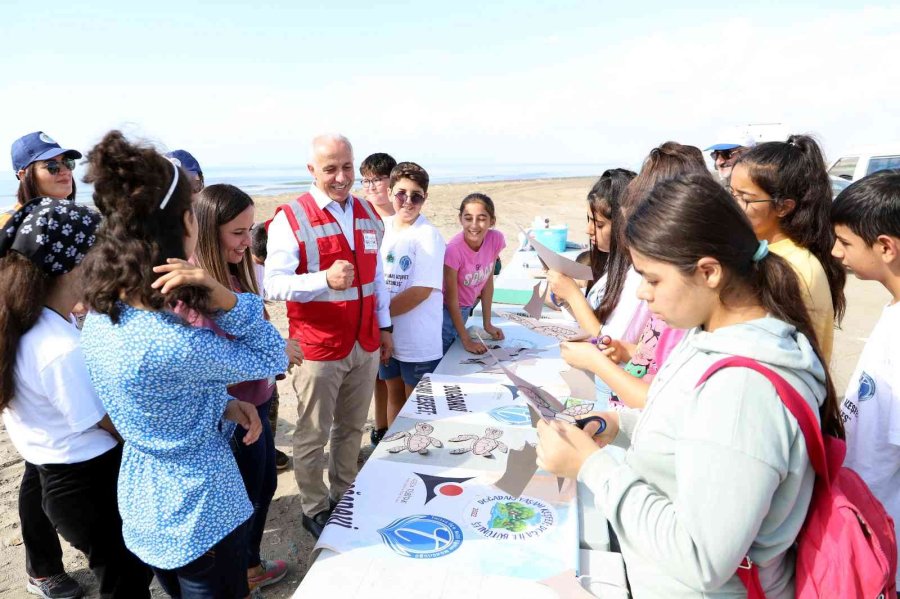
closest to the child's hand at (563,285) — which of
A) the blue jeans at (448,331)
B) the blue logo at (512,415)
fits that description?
the blue logo at (512,415)

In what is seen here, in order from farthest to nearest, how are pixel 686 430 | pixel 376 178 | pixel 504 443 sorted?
pixel 376 178, pixel 504 443, pixel 686 430

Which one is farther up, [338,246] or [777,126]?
[777,126]

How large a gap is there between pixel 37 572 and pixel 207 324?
1.55 meters

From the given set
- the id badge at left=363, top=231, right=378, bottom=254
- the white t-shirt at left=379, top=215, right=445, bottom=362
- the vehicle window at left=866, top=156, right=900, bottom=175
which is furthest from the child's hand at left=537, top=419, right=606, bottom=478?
the vehicle window at left=866, top=156, right=900, bottom=175

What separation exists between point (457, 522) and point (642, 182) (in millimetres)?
1330

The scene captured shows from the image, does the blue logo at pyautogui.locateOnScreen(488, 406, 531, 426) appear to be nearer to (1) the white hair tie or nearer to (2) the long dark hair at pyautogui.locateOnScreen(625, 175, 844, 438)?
(2) the long dark hair at pyautogui.locateOnScreen(625, 175, 844, 438)

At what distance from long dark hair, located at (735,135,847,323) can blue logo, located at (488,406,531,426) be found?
112cm

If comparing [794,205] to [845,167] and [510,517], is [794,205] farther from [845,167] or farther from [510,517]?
[845,167]

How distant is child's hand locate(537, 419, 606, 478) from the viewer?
1.04m

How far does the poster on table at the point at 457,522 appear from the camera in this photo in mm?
1276

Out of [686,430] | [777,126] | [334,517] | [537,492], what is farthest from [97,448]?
[777,126]

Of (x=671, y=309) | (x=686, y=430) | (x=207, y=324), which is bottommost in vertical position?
(x=207, y=324)

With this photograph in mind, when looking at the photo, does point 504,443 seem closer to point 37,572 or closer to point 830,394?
point 830,394

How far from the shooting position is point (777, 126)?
427 inches
